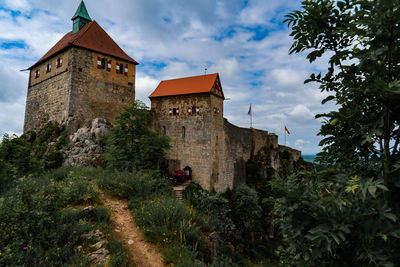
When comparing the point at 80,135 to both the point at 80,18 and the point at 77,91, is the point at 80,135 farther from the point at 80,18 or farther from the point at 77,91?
the point at 80,18

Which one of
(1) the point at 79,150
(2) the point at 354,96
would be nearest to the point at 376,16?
(2) the point at 354,96

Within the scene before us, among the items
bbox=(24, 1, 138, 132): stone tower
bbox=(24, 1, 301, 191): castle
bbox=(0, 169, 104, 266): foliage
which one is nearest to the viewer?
bbox=(0, 169, 104, 266): foliage

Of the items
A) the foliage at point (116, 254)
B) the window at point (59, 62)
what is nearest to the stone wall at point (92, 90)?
the window at point (59, 62)

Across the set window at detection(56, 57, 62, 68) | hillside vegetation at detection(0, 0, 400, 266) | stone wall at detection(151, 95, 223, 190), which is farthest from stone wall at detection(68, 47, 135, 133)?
hillside vegetation at detection(0, 0, 400, 266)

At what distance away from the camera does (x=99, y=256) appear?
18.9ft

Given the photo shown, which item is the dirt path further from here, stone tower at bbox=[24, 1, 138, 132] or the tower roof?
the tower roof

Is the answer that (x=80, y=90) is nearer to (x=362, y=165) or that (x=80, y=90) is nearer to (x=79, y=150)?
(x=79, y=150)

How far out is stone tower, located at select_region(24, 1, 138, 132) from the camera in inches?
752

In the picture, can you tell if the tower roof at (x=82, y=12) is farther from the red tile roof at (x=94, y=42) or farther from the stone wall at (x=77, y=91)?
the stone wall at (x=77, y=91)

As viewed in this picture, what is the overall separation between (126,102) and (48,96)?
6.39m

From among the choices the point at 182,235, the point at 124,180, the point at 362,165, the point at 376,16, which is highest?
the point at 376,16

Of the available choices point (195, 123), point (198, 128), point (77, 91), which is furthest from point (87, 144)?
point (198, 128)

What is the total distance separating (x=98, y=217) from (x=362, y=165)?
23.1 feet

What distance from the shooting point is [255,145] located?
2514 cm
